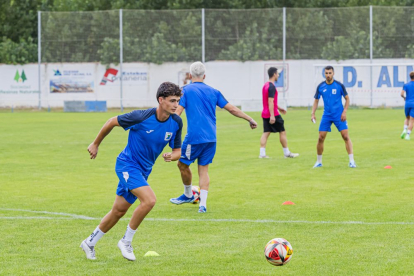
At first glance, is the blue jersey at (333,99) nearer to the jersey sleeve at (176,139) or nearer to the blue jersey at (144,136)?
the jersey sleeve at (176,139)

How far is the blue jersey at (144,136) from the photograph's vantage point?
292 inches

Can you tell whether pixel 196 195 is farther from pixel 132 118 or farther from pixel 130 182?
pixel 132 118

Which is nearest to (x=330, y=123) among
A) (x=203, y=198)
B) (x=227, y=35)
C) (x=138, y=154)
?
(x=203, y=198)

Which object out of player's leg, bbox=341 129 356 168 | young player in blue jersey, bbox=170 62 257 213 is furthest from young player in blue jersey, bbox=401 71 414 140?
young player in blue jersey, bbox=170 62 257 213

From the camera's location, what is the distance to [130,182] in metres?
7.39

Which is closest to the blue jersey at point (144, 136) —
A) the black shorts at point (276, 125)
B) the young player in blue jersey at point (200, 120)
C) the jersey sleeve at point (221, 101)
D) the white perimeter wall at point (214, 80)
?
the young player in blue jersey at point (200, 120)

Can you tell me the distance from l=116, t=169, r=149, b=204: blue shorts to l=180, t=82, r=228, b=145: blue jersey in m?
3.16

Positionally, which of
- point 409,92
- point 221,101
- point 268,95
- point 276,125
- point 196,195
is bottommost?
point 196,195

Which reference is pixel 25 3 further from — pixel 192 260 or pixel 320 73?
pixel 192 260

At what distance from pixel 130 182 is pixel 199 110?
3411mm

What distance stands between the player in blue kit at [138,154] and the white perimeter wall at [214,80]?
38461mm

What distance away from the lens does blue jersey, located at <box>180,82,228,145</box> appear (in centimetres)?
1060

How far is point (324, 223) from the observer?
30.5 feet

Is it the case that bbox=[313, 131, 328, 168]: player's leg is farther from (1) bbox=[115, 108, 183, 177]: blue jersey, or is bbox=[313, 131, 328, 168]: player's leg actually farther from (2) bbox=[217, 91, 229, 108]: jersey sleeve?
(1) bbox=[115, 108, 183, 177]: blue jersey
